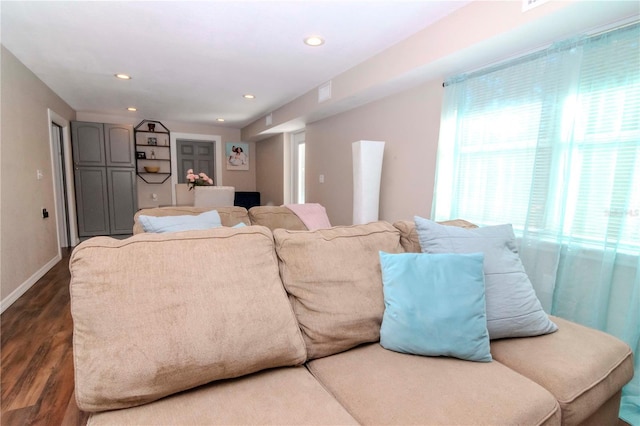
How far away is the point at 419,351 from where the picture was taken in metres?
1.19

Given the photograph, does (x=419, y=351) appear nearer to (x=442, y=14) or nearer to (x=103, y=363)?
(x=103, y=363)

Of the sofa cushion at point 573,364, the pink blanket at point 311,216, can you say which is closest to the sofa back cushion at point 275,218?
the pink blanket at point 311,216

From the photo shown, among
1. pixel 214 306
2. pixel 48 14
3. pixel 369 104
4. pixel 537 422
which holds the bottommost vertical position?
pixel 537 422

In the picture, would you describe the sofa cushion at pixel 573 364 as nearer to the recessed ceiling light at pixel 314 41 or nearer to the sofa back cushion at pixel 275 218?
the sofa back cushion at pixel 275 218

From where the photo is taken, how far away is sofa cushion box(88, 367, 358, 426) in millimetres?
849

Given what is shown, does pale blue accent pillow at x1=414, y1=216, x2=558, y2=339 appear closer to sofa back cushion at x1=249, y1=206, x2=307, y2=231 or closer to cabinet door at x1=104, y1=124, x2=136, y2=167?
sofa back cushion at x1=249, y1=206, x2=307, y2=231

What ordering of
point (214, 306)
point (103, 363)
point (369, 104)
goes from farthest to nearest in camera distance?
point (369, 104) < point (214, 306) < point (103, 363)

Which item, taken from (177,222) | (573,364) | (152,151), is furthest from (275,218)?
(152,151)

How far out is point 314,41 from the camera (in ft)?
8.77

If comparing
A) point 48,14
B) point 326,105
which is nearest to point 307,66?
point 326,105

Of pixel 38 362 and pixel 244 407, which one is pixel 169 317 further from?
pixel 38 362

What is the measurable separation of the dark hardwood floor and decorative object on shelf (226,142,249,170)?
450 centimetres

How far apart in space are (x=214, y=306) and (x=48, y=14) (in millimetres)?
2675

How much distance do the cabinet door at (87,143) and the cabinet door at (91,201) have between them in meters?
0.13
